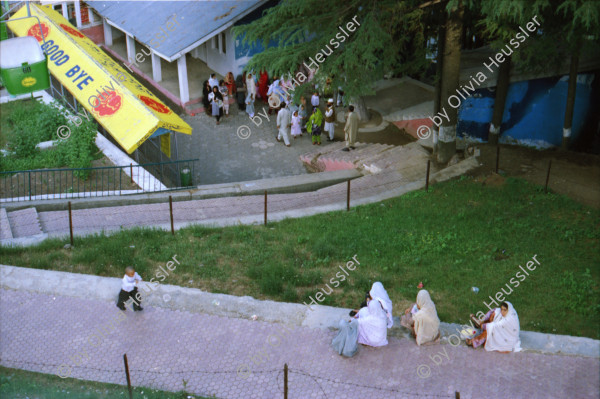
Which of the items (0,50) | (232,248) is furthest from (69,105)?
(0,50)

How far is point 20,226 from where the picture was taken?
1404 cm

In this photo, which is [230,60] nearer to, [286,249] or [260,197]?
[260,197]

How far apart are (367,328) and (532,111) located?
1019cm

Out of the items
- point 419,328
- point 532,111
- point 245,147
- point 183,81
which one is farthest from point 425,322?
point 183,81

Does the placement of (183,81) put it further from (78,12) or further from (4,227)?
(4,227)

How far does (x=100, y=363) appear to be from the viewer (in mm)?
9805

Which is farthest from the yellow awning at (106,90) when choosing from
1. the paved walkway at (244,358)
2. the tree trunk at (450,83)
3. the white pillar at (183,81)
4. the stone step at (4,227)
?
the tree trunk at (450,83)

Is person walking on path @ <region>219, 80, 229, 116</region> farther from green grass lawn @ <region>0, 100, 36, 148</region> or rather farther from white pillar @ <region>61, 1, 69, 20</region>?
white pillar @ <region>61, 1, 69, 20</region>

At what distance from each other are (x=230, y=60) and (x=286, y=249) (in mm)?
12553

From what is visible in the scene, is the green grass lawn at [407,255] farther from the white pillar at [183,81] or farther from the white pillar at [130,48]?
the white pillar at [130,48]

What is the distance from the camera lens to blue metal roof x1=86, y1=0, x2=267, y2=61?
70.3ft

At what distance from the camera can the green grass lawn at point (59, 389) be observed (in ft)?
29.8

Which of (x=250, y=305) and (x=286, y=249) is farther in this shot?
(x=286, y=249)

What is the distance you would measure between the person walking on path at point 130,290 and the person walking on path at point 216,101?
440 inches
